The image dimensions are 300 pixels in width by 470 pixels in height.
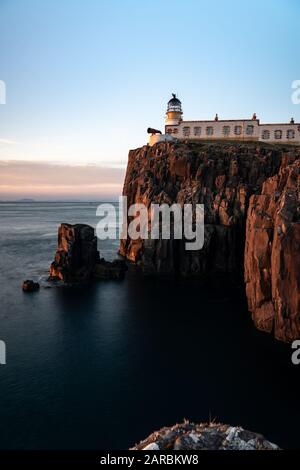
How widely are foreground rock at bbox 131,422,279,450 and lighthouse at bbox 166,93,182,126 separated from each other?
111443 millimetres

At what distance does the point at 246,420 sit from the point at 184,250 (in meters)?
50.2

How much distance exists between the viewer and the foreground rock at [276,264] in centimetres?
4131

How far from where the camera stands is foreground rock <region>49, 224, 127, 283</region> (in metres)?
70.3

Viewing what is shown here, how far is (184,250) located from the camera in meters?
76.9

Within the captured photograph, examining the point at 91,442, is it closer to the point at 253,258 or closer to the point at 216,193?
the point at 253,258

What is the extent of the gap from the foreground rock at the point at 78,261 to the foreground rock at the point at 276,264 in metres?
32.0

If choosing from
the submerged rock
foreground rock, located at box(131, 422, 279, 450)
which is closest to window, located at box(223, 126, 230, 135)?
the submerged rock

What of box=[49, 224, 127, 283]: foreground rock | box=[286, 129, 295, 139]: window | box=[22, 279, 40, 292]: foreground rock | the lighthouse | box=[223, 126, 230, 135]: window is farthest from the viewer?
the lighthouse

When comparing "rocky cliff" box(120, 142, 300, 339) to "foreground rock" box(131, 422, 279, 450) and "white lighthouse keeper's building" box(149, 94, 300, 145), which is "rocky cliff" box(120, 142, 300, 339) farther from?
"foreground rock" box(131, 422, 279, 450)

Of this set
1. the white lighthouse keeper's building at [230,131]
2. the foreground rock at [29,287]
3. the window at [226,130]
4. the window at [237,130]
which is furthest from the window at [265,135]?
the foreground rock at [29,287]

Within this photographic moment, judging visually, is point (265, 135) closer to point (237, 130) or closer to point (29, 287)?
point (237, 130)

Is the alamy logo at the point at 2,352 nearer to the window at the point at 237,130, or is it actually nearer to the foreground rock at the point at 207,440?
the foreground rock at the point at 207,440

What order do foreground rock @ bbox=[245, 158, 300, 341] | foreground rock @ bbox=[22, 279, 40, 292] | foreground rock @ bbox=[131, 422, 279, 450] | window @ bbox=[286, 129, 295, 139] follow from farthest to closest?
window @ bbox=[286, 129, 295, 139] < foreground rock @ bbox=[22, 279, 40, 292] < foreground rock @ bbox=[245, 158, 300, 341] < foreground rock @ bbox=[131, 422, 279, 450]
